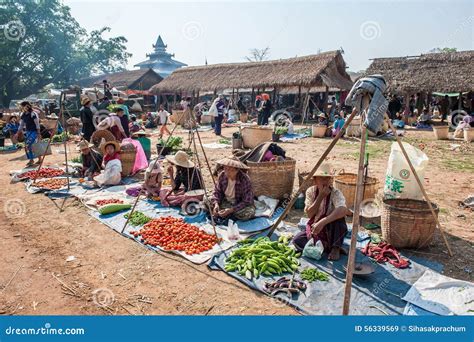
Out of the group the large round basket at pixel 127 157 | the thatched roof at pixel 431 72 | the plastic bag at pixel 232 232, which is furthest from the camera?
the thatched roof at pixel 431 72

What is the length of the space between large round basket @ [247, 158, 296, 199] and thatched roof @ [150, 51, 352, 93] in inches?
563

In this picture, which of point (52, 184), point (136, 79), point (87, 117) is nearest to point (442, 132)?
point (87, 117)

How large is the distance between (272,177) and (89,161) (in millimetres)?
4165

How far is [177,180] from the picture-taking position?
5.88 meters

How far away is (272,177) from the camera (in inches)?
222

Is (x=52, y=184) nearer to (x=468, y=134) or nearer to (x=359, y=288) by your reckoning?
(x=359, y=288)

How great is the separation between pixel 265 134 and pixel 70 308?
324 inches

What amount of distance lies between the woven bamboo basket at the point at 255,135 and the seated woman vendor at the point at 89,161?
469cm

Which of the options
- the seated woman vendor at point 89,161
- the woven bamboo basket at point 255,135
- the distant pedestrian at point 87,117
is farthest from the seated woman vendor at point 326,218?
the woven bamboo basket at point 255,135

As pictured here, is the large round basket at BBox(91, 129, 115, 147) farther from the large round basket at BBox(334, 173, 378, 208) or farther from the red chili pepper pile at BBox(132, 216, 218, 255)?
the large round basket at BBox(334, 173, 378, 208)

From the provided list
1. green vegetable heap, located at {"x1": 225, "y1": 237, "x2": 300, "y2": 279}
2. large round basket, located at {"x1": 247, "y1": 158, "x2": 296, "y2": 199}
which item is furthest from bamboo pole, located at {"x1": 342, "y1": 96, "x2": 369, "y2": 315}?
large round basket, located at {"x1": 247, "y1": 158, "x2": 296, "y2": 199}

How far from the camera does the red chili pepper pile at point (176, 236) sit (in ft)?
13.6

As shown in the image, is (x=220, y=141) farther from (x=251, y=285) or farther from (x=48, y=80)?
(x=48, y=80)

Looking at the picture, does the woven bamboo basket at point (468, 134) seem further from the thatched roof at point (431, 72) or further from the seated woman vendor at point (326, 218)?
the seated woman vendor at point (326, 218)
